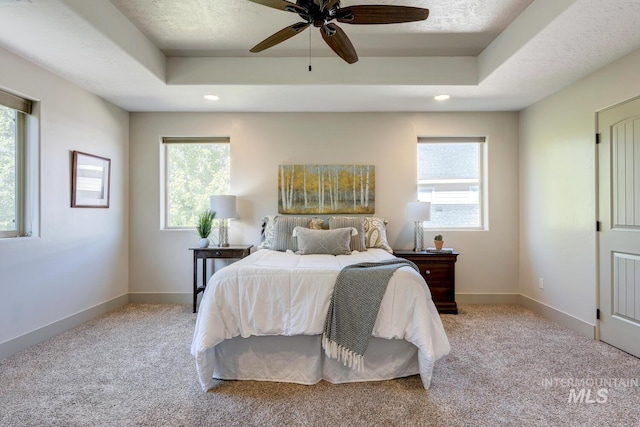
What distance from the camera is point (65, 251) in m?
3.09

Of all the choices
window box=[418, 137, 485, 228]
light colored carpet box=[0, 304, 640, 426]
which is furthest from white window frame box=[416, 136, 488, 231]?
light colored carpet box=[0, 304, 640, 426]

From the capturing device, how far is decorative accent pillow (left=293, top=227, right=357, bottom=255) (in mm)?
3160

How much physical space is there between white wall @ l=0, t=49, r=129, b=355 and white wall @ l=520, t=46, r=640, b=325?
496 cm

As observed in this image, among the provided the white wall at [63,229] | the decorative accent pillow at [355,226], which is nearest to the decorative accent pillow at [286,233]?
the decorative accent pillow at [355,226]

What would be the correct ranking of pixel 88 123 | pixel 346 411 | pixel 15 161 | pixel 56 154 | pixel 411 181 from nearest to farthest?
pixel 346 411 < pixel 15 161 < pixel 56 154 < pixel 88 123 < pixel 411 181

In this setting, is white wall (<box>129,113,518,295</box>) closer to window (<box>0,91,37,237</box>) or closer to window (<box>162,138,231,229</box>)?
window (<box>162,138,231,229</box>)

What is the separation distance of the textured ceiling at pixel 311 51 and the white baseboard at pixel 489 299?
7.69ft

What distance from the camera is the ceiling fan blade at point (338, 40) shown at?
190cm

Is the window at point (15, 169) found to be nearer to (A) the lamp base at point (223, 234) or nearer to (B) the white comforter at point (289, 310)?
(A) the lamp base at point (223, 234)

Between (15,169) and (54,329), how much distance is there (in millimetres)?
1479

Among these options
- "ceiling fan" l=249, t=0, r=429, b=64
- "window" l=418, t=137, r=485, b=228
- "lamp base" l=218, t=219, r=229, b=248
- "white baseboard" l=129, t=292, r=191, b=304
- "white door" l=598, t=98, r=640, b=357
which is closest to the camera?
"ceiling fan" l=249, t=0, r=429, b=64

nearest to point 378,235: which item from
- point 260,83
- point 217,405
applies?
point 260,83

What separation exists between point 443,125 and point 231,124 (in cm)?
273

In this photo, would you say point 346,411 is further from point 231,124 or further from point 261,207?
point 231,124
